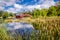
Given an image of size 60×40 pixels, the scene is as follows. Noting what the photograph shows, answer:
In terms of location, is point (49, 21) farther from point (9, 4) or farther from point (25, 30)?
point (9, 4)

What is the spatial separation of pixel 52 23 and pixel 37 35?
1.09 feet

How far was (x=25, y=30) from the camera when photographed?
2.72 metres

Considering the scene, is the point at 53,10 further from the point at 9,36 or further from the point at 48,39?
the point at 9,36

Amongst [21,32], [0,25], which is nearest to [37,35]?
[21,32]

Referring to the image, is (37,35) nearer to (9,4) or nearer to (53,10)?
(53,10)

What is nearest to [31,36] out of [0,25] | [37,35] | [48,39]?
[37,35]

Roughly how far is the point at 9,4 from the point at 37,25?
64 cm

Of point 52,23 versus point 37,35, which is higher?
point 52,23

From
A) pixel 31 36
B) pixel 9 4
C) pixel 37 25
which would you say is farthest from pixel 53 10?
pixel 9 4

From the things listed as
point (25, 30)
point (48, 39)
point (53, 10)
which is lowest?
point (48, 39)

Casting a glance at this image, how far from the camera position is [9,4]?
2.85 metres

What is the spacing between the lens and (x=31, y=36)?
269 centimetres

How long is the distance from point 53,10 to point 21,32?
68 centimetres

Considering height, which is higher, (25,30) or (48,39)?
(25,30)
